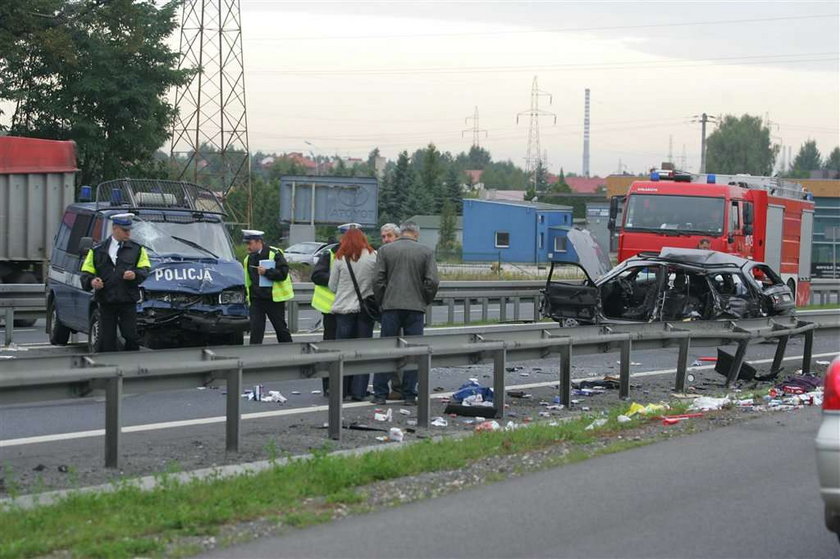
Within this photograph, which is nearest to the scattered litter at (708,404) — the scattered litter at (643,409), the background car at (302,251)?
the scattered litter at (643,409)

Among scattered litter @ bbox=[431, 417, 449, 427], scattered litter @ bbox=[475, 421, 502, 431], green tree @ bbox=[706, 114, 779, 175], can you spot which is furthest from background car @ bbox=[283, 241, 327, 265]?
green tree @ bbox=[706, 114, 779, 175]

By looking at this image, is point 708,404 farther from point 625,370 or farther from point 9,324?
point 9,324

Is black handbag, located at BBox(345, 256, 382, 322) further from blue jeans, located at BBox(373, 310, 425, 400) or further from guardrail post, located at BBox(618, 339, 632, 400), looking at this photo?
guardrail post, located at BBox(618, 339, 632, 400)

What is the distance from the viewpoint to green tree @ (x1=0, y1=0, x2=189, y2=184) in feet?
134

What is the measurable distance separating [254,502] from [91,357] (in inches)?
81.5

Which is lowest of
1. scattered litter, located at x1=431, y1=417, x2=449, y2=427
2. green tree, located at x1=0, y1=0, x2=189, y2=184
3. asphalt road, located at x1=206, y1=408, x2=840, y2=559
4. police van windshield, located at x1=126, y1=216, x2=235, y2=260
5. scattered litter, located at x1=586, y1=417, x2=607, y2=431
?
scattered litter, located at x1=431, y1=417, x2=449, y2=427

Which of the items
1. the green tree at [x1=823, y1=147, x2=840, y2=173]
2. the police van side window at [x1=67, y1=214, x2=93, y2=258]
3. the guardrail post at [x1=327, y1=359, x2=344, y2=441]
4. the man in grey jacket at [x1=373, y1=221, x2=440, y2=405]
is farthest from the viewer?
the green tree at [x1=823, y1=147, x2=840, y2=173]

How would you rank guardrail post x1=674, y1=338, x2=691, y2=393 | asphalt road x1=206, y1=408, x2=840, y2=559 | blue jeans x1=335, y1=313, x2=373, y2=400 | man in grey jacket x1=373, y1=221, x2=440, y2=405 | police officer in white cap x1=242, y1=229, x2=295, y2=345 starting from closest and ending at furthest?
asphalt road x1=206, y1=408, x2=840, y2=559 → man in grey jacket x1=373, y1=221, x2=440, y2=405 → blue jeans x1=335, y1=313, x2=373, y2=400 → guardrail post x1=674, y1=338, x2=691, y2=393 → police officer in white cap x1=242, y1=229, x2=295, y2=345

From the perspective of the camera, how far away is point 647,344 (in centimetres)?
1409

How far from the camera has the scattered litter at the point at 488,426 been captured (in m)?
11.1

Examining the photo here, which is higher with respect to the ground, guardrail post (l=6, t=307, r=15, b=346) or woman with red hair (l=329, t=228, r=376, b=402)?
woman with red hair (l=329, t=228, r=376, b=402)

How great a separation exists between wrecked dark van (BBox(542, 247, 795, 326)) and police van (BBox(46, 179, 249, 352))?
5545 millimetres

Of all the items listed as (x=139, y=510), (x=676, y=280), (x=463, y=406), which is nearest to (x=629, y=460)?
(x=463, y=406)

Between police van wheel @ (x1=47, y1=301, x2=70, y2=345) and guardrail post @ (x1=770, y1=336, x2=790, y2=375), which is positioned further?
police van wheel @ (x1=47, y1=301, x2=70, y2=345)
